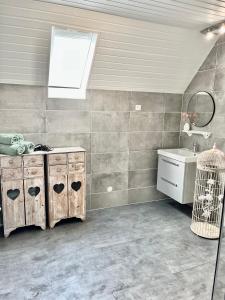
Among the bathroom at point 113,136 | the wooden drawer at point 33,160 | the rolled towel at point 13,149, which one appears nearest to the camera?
the bathroom at point 113,136

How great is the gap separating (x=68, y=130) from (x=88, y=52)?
1047mm

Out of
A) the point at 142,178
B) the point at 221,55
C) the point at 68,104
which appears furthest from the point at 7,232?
the point at 221,55

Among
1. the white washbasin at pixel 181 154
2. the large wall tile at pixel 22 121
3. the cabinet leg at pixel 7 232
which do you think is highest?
the large wall tile at pixel 22 121

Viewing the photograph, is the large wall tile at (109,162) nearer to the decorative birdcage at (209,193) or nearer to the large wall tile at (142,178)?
the large wall tile at (142,178)

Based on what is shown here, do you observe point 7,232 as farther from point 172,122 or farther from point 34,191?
point 172,122

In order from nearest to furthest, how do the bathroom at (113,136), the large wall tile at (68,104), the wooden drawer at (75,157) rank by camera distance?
the bathroom at (113,136) < the wooden drawer at (75,157) < the large wall tile at (68,104)

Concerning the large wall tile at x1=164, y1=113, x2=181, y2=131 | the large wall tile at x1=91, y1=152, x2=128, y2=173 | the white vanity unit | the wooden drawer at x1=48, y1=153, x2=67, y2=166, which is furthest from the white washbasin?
the wooden drawer at x1=48, y1=153, x2=67, y2=166

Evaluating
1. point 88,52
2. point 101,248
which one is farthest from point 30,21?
point 101,248

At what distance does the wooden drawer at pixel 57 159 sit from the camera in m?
2.84

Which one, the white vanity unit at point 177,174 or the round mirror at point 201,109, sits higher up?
the round mirror at point 201,109

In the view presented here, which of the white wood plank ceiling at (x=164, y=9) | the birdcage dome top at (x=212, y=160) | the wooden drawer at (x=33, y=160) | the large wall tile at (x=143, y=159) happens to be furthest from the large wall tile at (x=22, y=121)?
the birdcage dome top at (x=212, y=160)

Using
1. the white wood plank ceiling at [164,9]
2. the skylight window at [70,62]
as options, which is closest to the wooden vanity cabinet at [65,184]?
the skylight window at [70,62]

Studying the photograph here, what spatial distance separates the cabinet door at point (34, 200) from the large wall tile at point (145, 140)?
4.99 feet

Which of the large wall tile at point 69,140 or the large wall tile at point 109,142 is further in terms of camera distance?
the large wall tile at point 109,142
